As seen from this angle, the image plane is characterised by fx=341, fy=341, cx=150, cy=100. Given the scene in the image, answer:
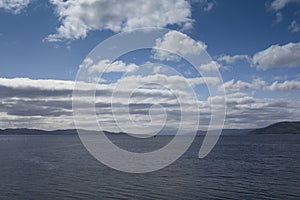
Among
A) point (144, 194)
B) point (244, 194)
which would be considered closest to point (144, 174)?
point (144, 194)

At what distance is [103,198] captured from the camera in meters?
54.2

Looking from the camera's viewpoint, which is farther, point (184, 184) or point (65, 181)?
point (65, 181)

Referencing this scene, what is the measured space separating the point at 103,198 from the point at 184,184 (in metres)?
18.3

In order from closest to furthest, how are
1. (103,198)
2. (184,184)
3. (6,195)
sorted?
(103,198), (6,195), (184,184)

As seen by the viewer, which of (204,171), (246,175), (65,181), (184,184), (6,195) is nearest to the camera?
(6,195)

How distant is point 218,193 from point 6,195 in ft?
117

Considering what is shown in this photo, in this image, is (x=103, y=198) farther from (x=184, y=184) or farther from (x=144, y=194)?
(x=184, y=184)

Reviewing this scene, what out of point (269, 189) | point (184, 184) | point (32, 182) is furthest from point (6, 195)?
point (269, 189)

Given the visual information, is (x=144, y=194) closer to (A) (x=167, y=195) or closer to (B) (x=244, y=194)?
(A) (x=167, y=195)

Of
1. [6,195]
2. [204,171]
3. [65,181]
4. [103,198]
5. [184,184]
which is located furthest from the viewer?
[204,171]

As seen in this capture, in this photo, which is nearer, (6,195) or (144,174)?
(6,195)

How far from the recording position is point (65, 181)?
70250mm

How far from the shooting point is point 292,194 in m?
56.2

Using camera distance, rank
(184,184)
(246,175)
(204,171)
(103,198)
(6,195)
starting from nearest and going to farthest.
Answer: (103,198), (6,195), (184,184), (246,175), (204,171)
